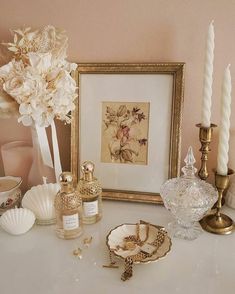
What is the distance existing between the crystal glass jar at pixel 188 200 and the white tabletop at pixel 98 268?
4cm

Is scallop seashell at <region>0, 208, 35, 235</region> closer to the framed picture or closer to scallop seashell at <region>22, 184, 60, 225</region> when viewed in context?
scallop seashell at <region>22, 184, 60, 225</region>

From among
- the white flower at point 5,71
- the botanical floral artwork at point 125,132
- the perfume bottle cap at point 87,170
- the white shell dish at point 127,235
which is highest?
the white flower at point 5,71

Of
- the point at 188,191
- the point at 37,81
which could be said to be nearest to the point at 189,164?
the point at 188,191

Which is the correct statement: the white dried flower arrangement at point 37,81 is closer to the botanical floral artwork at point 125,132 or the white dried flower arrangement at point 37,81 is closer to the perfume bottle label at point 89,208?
the botanical floral artwork at point 125,132

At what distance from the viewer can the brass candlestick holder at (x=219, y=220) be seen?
30.9 inches

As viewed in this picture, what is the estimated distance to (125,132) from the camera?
3.04ft

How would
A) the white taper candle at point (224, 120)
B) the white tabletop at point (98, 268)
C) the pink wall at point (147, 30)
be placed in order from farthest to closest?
the pink wall at point (147, 30) → the white taper candle at point (224, 120) → the white tabletop at point (98, 268)

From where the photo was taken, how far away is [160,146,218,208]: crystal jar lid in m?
0.77

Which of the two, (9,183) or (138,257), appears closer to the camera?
(138,257)

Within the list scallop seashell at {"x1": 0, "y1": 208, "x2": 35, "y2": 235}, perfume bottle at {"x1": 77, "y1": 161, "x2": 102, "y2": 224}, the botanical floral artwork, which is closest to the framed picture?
the botanical floral artwork

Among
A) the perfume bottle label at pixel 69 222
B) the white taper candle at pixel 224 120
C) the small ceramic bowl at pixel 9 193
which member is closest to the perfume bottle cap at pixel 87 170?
the perfume bottle label at pixel 69 222

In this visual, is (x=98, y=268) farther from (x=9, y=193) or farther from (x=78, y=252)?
(x=9, y=193)

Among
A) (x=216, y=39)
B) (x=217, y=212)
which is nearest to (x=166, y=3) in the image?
(x=216, y=39)

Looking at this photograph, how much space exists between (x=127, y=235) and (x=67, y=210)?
152 mm
